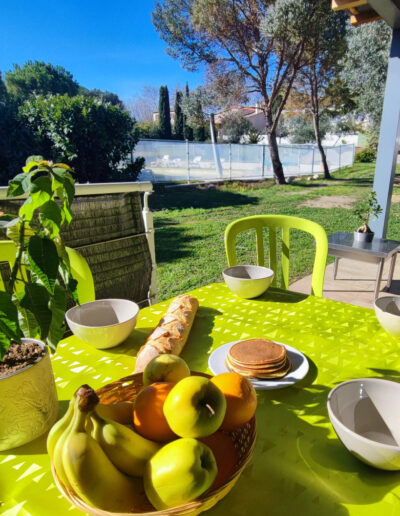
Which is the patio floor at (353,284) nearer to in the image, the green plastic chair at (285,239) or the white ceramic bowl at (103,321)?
the green plastic chair at (285,239)

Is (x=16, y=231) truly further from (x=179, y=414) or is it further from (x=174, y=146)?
(x=174, y=146)

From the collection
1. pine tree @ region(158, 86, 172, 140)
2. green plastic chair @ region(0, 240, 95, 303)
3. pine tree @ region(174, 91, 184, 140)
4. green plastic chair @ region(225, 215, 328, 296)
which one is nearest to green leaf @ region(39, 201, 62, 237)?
green plastic chair @ region(0, 240, 95, 303)

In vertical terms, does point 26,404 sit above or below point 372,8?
below

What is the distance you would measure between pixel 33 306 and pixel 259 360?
0.50m

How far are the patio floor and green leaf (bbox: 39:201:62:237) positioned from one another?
10.1ft

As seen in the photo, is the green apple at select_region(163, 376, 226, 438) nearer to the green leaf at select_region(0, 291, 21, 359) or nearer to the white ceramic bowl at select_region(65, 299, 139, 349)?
the green leaf at select_region(0, 291, 21, 359)

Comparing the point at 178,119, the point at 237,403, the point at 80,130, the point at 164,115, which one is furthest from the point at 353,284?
the point at 164,115

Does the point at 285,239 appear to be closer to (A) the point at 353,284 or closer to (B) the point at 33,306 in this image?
(B) the point at 33,306

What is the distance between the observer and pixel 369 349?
0.95m

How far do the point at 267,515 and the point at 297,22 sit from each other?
13.3m

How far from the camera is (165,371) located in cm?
60

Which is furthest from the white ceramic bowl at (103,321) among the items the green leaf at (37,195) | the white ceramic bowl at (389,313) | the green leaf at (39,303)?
the white ceramic bowl at (389,313)

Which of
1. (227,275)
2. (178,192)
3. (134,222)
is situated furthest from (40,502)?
(178,192)

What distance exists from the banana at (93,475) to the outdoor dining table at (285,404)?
5.3 inches
